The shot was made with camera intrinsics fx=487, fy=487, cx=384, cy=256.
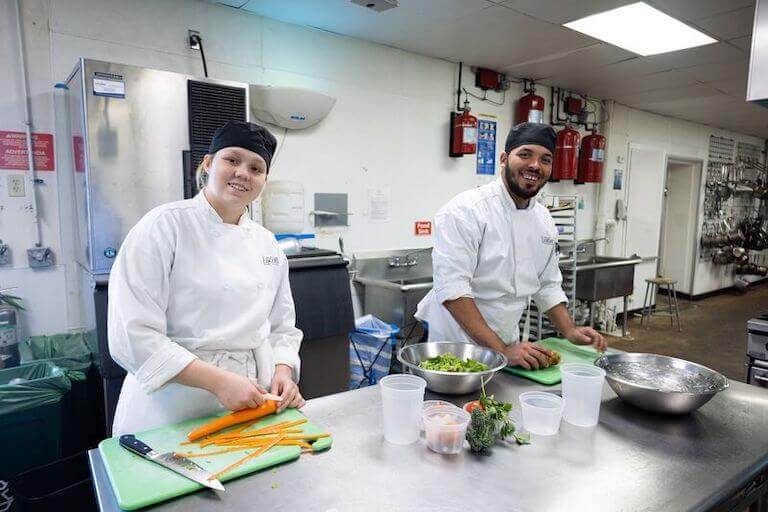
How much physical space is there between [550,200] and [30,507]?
15.5 ft

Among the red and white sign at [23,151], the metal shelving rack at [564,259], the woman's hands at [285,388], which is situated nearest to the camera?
the woman's hands at [285,388]

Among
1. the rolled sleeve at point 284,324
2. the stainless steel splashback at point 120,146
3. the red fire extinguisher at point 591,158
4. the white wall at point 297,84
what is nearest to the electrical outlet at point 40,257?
the white wall at point 297,84

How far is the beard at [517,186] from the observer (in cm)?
197

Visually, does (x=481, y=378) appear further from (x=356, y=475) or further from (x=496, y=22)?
(x=496, y=22)

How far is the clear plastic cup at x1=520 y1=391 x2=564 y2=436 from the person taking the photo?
4.09 feet

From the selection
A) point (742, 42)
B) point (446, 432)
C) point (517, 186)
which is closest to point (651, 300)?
point (742, 42)

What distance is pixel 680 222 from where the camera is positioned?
7.80 meters

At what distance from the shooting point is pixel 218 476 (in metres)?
1.01

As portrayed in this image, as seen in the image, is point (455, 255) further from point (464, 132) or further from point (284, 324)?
point (464, 132)

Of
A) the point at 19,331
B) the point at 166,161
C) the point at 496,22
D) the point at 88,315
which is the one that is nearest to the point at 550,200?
the point at 496,22

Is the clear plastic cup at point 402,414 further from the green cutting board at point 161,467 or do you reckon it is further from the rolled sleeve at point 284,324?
the rolled sleeve at point 284,324

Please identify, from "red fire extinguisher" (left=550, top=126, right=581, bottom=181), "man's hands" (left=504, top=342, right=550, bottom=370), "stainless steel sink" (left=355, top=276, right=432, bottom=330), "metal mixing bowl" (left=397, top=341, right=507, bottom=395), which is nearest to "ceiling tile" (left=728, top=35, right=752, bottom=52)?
"red fire extinguisher" (left=550, top=126, right=581, bottom=181)

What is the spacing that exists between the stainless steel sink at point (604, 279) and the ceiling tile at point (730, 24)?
233cm

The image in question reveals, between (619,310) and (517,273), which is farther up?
(517,273)
